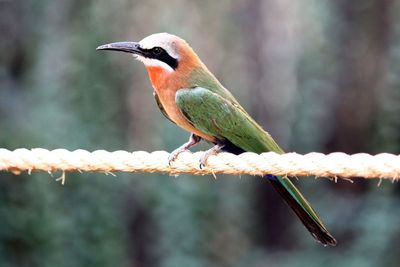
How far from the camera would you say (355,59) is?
4684 mm

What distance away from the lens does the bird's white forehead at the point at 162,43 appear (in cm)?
264

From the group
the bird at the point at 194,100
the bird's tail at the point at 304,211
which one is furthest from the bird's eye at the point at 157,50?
the bird's tail at the point at 304,211

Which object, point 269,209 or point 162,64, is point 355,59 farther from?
point 162,64

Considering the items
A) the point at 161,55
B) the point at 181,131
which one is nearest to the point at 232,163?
the point at 161,55

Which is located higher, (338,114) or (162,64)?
(338,114)

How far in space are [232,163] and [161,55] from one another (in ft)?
2.57

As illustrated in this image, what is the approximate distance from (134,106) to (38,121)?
1.57ft

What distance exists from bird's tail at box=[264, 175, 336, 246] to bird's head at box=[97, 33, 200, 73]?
56cm

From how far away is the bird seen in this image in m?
2.54

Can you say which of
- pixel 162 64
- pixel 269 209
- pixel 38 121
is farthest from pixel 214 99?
pixel 269 209

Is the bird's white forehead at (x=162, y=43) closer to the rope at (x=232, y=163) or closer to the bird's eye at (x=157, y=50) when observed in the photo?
the bird's eye at (x=157, y=50)

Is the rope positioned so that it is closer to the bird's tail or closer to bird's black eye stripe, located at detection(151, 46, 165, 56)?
the bird's tail

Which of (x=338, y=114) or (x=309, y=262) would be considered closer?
(x=309, y=262)

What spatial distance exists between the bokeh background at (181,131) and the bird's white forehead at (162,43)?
1285 mm
